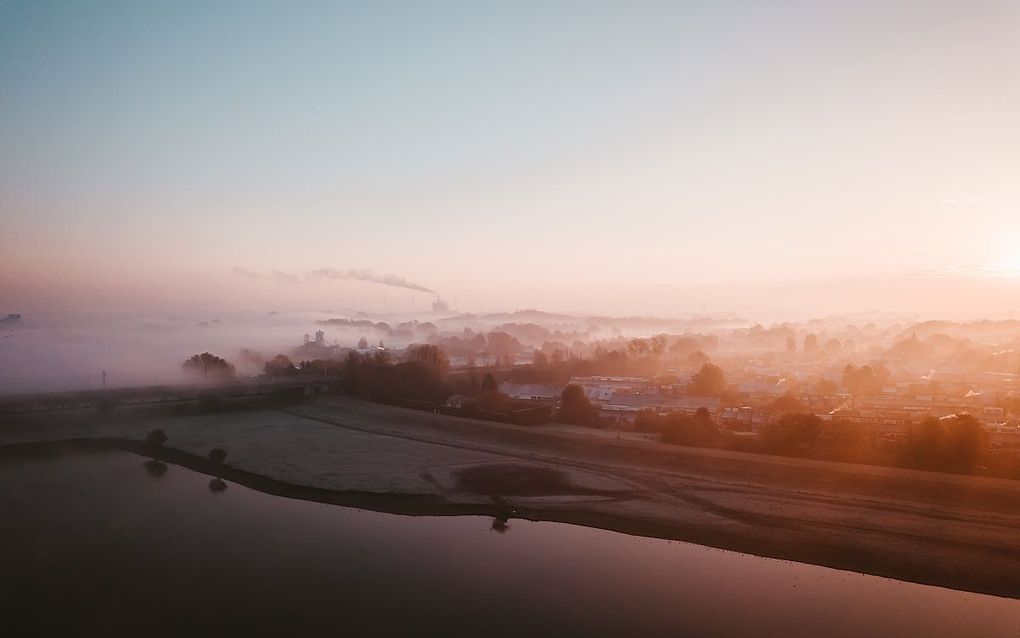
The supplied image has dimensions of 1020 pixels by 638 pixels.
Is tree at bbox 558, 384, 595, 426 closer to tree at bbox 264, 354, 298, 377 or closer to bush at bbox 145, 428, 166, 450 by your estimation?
bush at bbox 145, 428, 166, 450

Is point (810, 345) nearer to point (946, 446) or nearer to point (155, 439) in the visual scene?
point (946, 446)

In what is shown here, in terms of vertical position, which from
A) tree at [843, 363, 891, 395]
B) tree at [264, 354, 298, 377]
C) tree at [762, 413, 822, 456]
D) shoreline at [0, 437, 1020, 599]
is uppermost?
tree at [264, 354, 298, 377]

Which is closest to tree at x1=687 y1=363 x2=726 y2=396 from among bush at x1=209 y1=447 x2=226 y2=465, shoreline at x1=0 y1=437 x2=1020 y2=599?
shoreline at x1=0 y1=437 x2=1020 y2=599

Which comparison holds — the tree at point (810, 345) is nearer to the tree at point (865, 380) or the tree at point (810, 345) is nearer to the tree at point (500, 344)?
the tree at point (865, 380)

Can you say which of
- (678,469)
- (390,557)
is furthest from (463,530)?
Answer: (678,469)

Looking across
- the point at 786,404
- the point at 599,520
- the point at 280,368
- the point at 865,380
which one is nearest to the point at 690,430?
the point at 786,404

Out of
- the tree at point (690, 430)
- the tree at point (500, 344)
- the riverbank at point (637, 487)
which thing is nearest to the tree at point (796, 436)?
the riverbank at point (637, 487)

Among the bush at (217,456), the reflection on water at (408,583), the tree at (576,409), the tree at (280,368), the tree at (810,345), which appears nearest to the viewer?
the reflection on water at (408,583)
